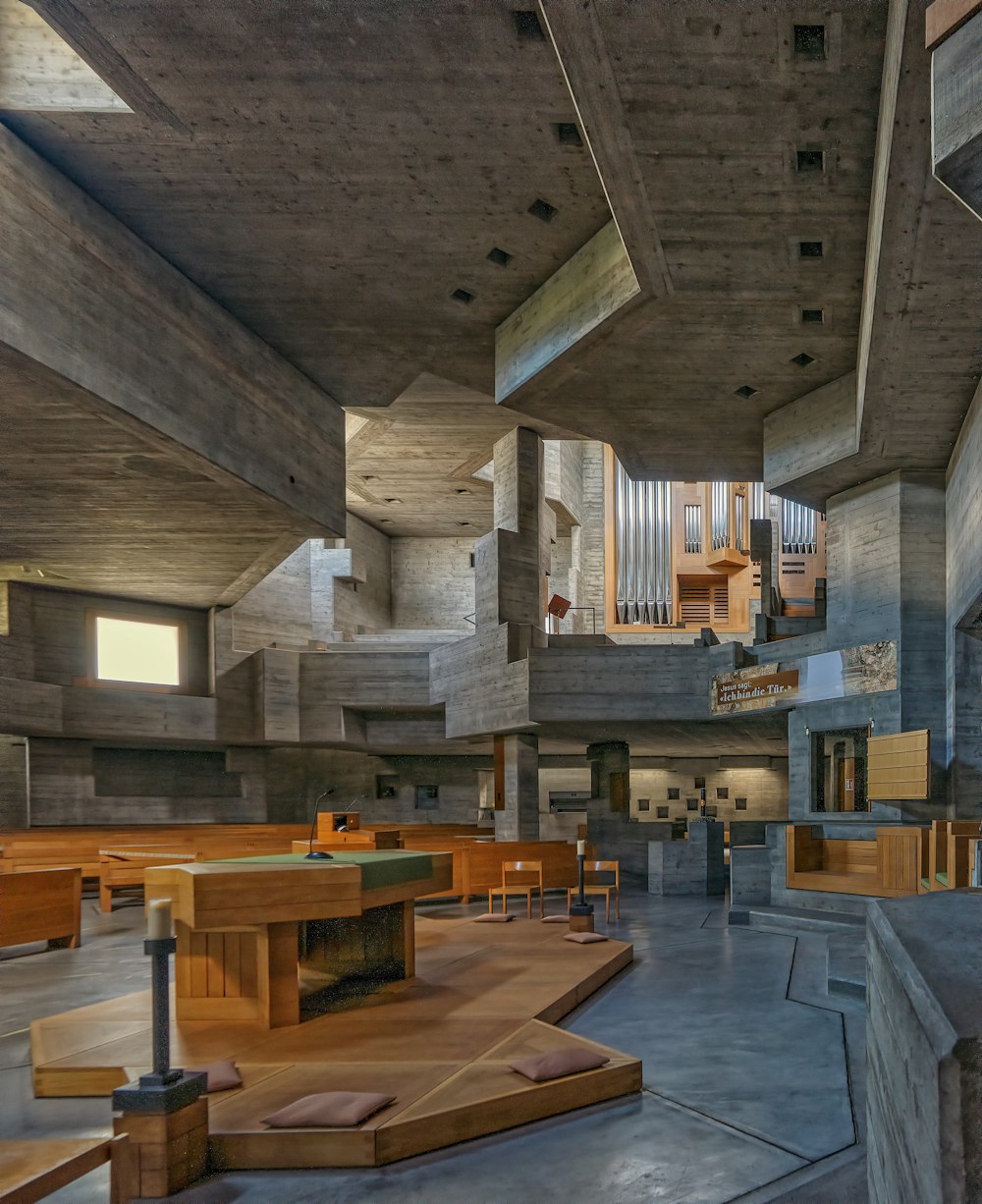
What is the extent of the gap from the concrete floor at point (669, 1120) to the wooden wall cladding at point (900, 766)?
512 cm

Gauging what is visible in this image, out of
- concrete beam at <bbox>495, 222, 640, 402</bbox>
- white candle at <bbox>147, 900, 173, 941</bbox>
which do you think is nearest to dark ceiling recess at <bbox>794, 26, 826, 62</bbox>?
concrete beam at <bbox>495, 222, 640, 402</bbox>

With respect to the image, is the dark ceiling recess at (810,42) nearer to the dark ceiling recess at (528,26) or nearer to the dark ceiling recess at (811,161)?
the dark ceiling recess at (811,161)

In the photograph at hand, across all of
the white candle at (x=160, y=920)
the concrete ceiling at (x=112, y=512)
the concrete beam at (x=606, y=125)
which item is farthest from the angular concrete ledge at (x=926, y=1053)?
the concrete ceiling at (x=112, y=512)

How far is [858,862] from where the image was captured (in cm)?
971

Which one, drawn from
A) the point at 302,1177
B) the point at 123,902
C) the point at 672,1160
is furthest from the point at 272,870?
the point at 123,902

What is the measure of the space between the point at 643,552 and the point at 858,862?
39.7 feet

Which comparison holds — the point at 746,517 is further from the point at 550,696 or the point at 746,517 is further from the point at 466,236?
the point at 466,236

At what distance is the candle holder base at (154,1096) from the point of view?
3.16m

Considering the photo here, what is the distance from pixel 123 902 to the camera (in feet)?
40.7

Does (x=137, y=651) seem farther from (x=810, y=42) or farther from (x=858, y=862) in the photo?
(x=810, y=42)

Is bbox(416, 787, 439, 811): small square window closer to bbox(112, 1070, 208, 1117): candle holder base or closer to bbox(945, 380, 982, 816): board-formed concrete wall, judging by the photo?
bbox(945, 380, 982, 816): board-formed concrete wall

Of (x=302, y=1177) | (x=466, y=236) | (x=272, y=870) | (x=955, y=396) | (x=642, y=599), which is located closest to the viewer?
(x=302, y=1177)

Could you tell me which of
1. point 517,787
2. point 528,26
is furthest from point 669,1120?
point 517,787

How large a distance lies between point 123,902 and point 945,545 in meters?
12.0
